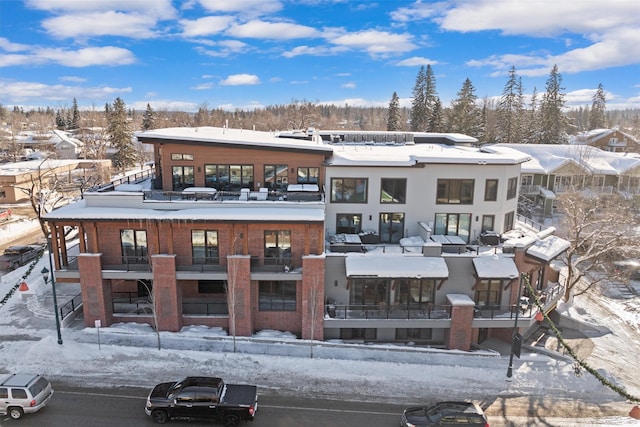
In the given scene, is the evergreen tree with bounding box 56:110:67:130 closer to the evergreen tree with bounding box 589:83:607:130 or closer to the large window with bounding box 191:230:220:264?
the large window with bounding box 191:230:220:264

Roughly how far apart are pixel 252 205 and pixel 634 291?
38.0m

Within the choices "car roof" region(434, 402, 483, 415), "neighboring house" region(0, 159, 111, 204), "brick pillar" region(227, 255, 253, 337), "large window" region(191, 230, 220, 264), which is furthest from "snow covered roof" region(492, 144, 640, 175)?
"neighboring house" region(0, 159, 111, 204)

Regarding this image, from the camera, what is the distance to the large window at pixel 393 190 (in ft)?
93.2

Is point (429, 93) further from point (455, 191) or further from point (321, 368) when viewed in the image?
point (321, 368)

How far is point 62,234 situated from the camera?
81.5ft

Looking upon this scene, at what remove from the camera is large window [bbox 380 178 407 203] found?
28406 mm

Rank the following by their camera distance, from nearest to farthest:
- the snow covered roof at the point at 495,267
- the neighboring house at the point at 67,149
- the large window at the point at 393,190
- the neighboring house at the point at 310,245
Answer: the neighboring house at the point at 310,245
the snow covered roof at the point at 495,267
the large window at the point at 393,190
the neighboring house at the point at 67,149

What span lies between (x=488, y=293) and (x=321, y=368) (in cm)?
1173

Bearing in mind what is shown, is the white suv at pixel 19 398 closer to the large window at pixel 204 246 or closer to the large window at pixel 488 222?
the large window at pixel 204 246

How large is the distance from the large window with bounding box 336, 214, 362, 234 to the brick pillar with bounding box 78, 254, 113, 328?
14.7 meters

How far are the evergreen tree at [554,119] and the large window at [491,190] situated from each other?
53871 millimetres

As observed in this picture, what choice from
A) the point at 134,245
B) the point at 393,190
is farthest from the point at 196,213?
the point at 393,190

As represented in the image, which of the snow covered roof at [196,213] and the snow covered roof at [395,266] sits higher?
the snow covered roof at [196,213]

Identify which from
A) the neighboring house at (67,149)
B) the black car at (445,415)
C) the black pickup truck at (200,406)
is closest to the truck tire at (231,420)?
the black pickup truck at (200,406)
